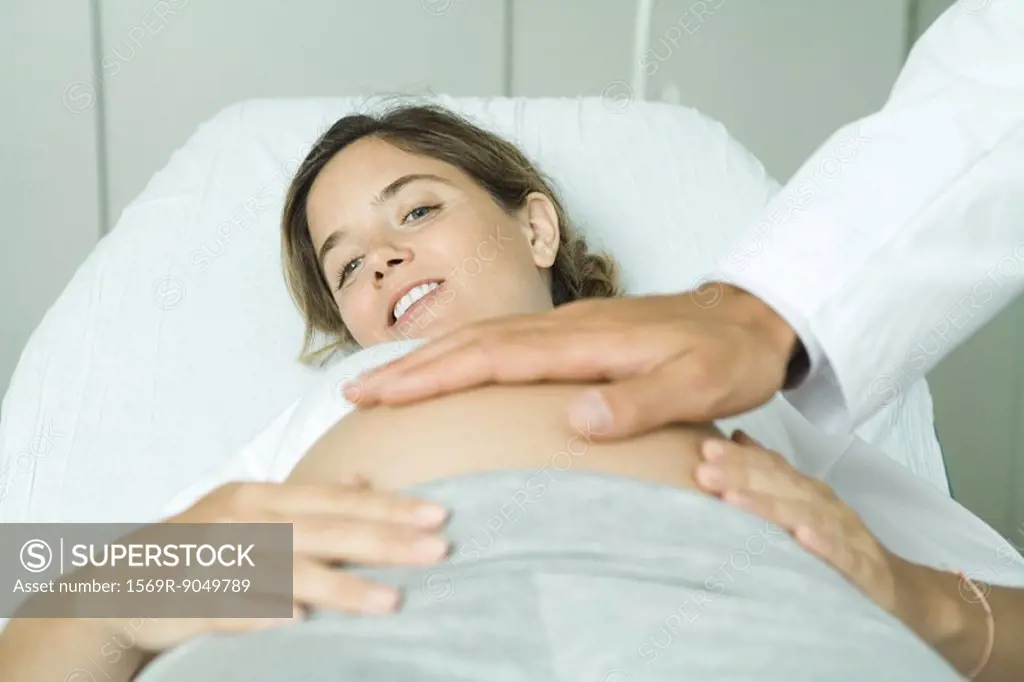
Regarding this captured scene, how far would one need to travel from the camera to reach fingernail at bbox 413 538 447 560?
2.18 ft

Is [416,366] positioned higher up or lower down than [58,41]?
lower down

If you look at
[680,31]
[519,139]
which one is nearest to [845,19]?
[680,31]

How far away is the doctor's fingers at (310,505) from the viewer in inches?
27.2

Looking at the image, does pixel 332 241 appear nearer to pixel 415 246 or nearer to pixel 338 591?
pixel 415 246

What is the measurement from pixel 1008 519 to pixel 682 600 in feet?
5.85

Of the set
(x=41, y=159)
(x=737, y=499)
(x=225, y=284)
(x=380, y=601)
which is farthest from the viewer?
(x=41, y=159)

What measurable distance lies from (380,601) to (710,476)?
0.88 ft

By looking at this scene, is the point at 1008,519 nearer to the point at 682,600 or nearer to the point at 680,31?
the point at 680,31

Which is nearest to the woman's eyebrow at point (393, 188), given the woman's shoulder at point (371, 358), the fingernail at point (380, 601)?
the woman's shoulder at point (371, 358)

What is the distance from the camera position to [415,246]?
44.3 inches

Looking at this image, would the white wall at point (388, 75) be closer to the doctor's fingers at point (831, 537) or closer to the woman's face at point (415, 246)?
the woman's face at point (415, 246)

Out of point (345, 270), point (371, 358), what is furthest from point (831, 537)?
point (345, 270)

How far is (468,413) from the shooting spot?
803mm

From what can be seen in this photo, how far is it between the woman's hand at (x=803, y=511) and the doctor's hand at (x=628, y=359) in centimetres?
4
